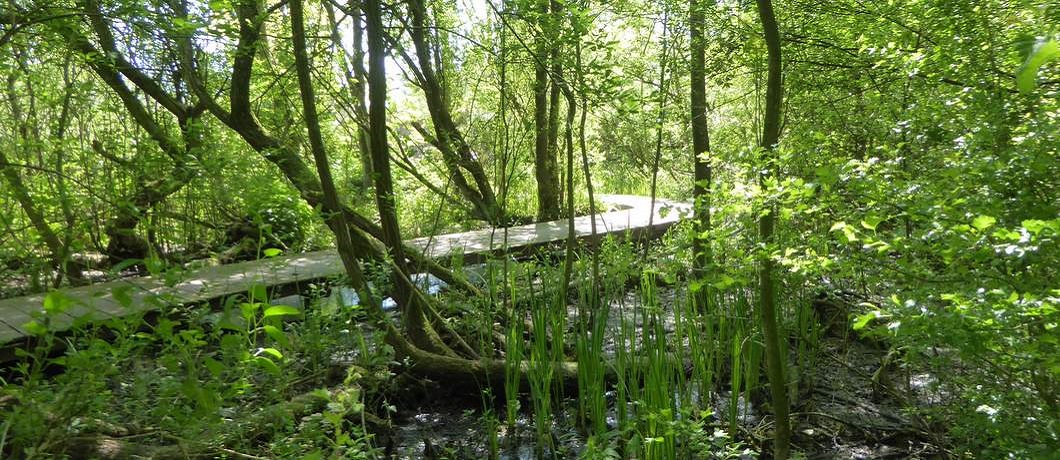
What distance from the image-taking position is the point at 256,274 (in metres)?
2.73

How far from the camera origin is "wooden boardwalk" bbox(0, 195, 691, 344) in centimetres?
286

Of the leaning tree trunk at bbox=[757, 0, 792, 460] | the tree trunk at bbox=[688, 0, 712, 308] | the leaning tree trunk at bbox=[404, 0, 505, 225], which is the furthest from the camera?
the leaning tree trunk at bbox=[404, 0, 505, 225]

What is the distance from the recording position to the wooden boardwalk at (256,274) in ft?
9.37

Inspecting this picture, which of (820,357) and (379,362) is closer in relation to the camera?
(379,362)

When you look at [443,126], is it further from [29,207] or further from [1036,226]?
[1036,226]

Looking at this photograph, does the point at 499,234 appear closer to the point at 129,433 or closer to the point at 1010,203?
the point at 129,433

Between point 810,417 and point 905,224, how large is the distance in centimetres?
127

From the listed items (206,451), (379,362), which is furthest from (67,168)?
(206,451)

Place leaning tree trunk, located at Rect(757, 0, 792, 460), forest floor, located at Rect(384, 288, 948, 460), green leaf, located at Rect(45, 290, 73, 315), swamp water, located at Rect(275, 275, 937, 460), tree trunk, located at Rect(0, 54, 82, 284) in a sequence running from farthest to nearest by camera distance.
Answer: forest floor, located at Rect(384, 288, 948, 460) → swamp water, located at Rect(275, 275, 937, 460) → tree trunk, located at Rect(0, 54, 82, 284) → leaning tree trunk, located at Rect(757, 0, 792, 460) → green leaf, located at Rect(45, 290, 73, 315)

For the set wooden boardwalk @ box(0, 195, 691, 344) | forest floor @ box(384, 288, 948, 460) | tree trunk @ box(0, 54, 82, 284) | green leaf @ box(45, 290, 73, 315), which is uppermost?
tree trunk @ box(0, 54, 82, 284)

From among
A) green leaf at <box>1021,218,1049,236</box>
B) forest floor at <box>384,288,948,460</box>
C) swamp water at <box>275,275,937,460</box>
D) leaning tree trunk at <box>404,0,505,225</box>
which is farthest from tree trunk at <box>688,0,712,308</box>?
green leaf at <box>1021,218,1049,236</box>

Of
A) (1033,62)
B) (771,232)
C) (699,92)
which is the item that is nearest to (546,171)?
(699,92)

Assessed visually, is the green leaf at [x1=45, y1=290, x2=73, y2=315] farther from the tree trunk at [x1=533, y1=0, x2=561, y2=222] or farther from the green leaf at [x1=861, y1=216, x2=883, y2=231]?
the tree trunk at [x1=533, y1=0, x2=561, y2=222]

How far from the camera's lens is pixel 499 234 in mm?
7645
